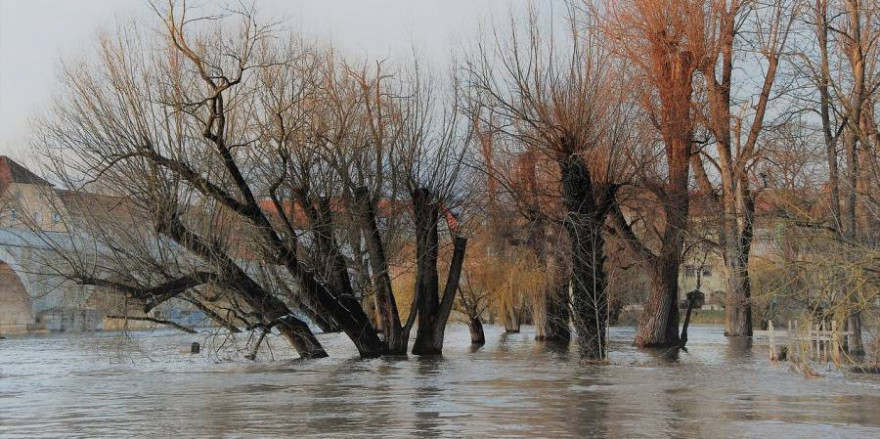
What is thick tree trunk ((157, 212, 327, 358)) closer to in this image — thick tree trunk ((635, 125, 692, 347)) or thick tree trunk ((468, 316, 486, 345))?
thick tree trunk ((635, 125, 692, 347))

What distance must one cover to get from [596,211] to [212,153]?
9.95 m

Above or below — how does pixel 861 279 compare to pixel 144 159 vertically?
below

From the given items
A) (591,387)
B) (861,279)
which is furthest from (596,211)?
(861,279)

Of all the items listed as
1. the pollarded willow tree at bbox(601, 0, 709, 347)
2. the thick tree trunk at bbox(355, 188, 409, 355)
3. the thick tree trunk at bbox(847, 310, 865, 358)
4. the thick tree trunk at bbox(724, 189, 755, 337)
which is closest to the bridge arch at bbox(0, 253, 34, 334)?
the thick tree trunk at bbox(355, 188, 409, 355)

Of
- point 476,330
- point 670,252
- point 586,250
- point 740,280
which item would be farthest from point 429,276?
point 476,330

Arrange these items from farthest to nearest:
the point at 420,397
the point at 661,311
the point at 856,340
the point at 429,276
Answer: the point at 661,311 → the point at 429,276 → the point at 856,340 → the point at 420,397

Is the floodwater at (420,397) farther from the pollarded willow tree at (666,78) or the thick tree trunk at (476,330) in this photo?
the thick tree trunk at (476,330)

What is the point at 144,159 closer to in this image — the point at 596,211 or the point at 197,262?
the point at 197,262

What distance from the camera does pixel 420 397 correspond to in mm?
18641

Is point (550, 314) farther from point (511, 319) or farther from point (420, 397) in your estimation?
point (420, 397)

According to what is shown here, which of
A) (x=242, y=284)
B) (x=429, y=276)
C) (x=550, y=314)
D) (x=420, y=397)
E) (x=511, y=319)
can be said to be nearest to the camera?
(x=420, y=397)

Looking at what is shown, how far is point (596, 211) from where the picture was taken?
87.9 ft

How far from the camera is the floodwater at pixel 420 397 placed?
14.0 metres

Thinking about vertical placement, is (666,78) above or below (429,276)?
above
